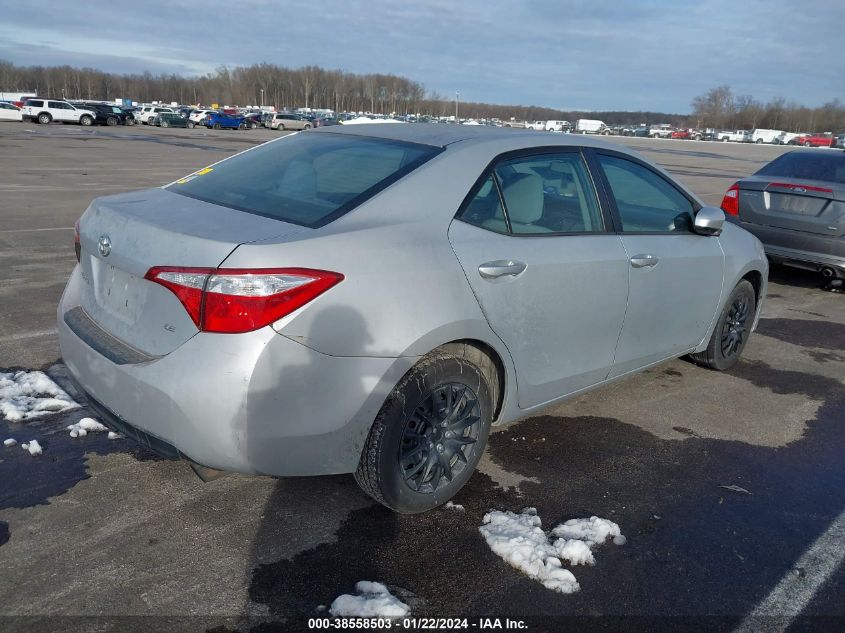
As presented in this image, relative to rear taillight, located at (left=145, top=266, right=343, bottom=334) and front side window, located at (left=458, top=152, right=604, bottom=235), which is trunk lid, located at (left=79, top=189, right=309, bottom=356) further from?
front side window, located at (left=458, top=152, right=604, bottom=235)

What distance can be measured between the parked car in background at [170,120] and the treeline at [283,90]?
330 ft

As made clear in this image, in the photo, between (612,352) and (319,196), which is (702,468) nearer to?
(612,352)

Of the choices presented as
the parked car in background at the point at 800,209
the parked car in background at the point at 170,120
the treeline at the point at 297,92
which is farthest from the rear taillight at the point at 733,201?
the treeline at the point at 297,92

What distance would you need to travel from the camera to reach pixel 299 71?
16950cm

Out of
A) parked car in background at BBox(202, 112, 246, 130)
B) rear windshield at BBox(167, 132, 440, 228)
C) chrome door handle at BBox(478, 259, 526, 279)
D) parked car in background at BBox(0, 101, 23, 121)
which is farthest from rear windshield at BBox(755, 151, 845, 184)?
parked car in background at BBox(202, 112, 246, 130)

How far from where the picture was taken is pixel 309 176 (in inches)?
133

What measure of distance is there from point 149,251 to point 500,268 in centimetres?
145

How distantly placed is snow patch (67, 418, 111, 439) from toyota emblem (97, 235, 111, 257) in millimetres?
1209

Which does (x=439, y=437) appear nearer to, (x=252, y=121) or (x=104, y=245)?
(x=104, y=245)

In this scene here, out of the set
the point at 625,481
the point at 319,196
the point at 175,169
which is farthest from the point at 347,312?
the point at 175,169

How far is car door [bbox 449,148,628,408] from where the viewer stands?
124 inches

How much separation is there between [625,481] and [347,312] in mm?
1816

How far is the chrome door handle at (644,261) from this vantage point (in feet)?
12.6

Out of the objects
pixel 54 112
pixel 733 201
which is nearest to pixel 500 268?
pixel 733 201
